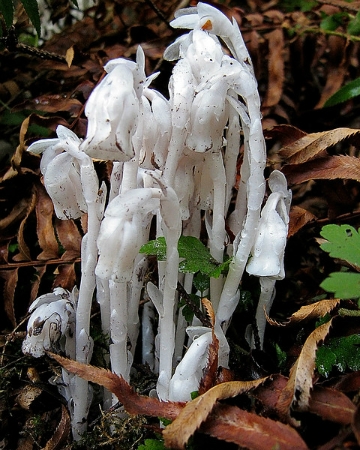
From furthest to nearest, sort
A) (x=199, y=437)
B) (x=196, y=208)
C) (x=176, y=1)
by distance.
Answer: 1. (x=176, y=1)
2. (x=196, y=208)
3. (x=199, y=437)

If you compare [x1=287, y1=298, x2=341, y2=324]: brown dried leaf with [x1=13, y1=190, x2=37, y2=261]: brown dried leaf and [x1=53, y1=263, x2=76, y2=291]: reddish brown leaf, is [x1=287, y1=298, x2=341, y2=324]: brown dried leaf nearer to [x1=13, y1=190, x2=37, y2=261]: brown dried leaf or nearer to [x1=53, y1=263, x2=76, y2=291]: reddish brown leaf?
[x1=53, y1=263, x2=76, y2=291]: reddish brown leaf

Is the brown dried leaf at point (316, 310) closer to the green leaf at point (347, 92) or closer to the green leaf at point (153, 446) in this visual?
the green leaf at point (153, 446)

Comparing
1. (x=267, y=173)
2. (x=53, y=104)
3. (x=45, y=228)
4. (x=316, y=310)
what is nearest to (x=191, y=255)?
(x=316, y=310)

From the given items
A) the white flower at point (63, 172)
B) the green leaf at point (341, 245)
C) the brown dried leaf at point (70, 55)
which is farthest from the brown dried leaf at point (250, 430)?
the brown dried leaf at point (70, 55)

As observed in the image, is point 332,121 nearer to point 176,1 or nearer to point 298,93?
point 298,93

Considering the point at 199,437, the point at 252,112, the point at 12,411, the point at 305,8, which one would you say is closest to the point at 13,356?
the point at 12,411

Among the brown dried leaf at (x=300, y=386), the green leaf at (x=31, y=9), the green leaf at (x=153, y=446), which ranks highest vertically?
the green leaf at (x=31, y=9)
